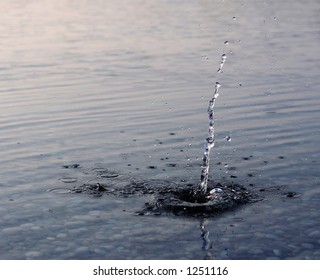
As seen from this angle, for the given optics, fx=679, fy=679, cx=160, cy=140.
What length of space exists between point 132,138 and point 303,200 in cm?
625

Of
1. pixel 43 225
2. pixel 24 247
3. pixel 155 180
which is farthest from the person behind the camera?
pixel 155 180

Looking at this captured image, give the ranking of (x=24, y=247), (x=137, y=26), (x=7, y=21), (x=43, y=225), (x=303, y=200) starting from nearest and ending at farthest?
(x=24, y=247) < (x=43, y=225) < (x=303, y=200) < (x=137, y=26) < (x=7, y=21)

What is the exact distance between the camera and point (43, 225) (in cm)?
1240

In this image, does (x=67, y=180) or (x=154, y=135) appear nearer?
(x=67, y=180)

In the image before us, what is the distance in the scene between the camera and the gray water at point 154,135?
1179 centimetres

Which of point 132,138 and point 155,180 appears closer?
point 155,180

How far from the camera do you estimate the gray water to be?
11.8 m

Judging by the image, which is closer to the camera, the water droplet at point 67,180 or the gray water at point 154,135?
the gray water at point 154,135

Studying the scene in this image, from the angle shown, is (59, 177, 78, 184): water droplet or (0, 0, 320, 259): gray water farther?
(59, 177, 78, 184): water droplet

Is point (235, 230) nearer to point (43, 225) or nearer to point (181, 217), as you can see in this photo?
point (181, 217)

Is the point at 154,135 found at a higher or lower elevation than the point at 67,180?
higher

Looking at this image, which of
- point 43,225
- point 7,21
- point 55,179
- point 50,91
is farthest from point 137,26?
point 43,225

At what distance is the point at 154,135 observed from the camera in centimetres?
1878
